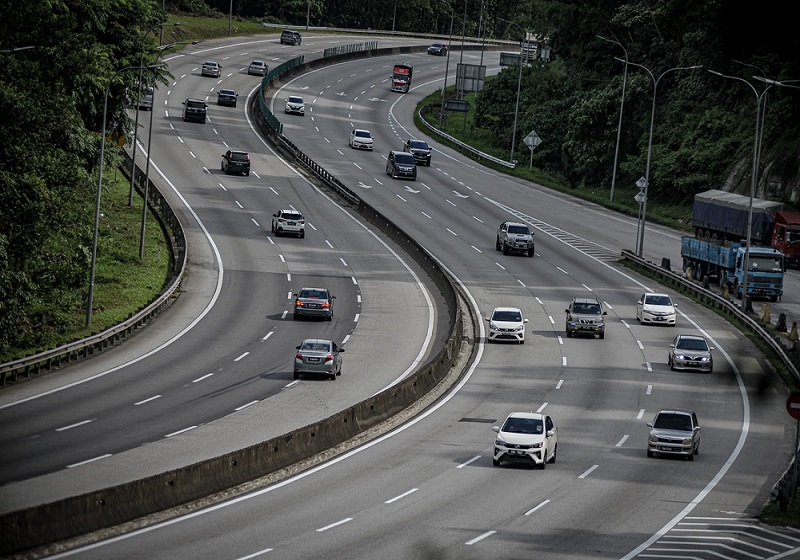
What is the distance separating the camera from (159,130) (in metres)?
105

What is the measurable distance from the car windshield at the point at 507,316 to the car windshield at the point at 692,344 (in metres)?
7.81

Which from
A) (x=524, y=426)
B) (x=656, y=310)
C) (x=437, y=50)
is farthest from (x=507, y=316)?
(x=437, y=50)

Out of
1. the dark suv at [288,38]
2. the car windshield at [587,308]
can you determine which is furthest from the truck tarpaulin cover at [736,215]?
the dark suv at [288,38]

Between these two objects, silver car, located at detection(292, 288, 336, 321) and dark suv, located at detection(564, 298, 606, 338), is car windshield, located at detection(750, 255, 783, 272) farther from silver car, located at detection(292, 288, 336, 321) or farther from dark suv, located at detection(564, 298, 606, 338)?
silver car, located at detection(292, 288, 336, 321)

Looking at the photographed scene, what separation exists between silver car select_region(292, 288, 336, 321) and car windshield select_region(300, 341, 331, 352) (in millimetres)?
10611

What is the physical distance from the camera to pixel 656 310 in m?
60.0

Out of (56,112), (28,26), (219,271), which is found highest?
(28,26)

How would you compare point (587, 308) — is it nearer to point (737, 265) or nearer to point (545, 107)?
point (737, 265)

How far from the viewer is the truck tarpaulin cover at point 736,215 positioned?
72.3 m

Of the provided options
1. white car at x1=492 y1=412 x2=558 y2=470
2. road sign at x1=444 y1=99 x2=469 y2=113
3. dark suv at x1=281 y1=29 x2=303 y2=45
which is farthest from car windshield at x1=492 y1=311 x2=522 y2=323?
dark suv at x1=281 y1=29 x2=303 y2=45

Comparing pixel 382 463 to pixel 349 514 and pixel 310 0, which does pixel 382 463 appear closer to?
pixel 349 514

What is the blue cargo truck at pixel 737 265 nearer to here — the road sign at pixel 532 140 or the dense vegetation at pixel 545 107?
the dense vegetation at pixel 545 107

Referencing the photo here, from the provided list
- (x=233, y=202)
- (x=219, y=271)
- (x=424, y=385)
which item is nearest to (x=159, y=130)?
(x=233, y=202)

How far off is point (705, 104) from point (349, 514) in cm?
7992
